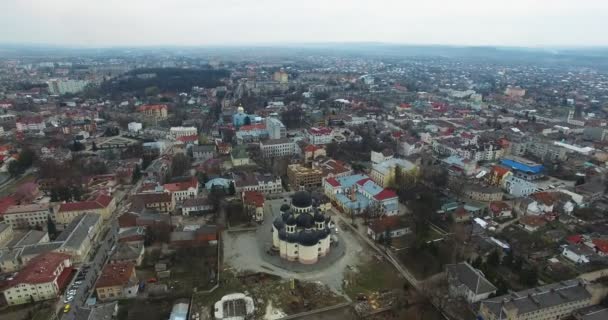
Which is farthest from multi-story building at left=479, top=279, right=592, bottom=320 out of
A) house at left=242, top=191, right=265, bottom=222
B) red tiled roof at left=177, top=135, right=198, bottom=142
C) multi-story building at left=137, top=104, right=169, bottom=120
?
multi-story building at left=137, top=104, right=169, bottom=120

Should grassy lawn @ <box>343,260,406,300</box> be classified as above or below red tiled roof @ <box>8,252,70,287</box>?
below

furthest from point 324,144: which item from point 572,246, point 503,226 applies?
point 572,246

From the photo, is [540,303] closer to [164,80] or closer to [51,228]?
[51,228]

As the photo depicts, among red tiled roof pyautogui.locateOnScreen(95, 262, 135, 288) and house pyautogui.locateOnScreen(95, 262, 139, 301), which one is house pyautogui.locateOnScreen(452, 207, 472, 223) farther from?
red tiled roof pyautogui.locateOnScreen(95, 262, 135, 288)

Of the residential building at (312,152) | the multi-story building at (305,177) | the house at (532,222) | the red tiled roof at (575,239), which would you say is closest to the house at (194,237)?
the multi-story building at (305,177)

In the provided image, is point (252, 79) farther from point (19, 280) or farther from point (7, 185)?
point (19, 280)

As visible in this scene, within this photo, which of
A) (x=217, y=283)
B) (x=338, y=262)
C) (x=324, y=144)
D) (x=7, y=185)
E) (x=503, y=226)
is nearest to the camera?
(x=217, y=283)

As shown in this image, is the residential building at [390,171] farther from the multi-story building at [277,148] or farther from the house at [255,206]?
the multi-story building at [277,148]
